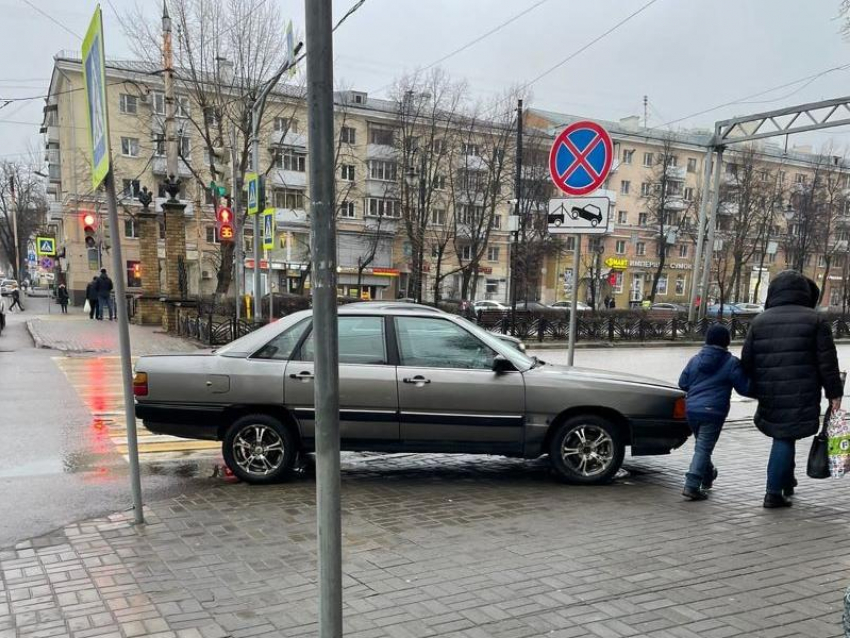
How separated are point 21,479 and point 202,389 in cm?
195

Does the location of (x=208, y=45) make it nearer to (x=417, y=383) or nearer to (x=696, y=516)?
(x=417, y=383)

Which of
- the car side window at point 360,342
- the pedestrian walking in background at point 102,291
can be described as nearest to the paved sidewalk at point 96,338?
the pedestrian walking in background at point 102,291

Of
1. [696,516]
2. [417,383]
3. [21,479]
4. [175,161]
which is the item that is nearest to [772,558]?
[696,516]

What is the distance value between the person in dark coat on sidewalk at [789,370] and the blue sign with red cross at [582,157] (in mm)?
2135

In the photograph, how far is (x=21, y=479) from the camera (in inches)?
229

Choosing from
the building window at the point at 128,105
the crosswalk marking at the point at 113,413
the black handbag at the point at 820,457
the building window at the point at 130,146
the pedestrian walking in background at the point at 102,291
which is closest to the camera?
the black handbag at the point at 820,457

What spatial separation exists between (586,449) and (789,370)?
1.82 metres

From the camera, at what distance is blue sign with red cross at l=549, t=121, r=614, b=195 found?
6.51 m

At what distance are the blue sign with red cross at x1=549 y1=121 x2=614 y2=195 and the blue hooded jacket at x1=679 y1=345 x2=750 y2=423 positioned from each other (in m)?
2.20

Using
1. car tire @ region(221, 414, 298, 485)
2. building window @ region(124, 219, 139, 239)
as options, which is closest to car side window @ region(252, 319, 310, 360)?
car tire @ region(221, 414, 298, 485)

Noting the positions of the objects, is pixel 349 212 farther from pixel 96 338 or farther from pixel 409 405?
pixel 409 405

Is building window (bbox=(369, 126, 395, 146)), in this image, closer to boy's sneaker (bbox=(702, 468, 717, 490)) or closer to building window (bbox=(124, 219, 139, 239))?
building window (bbox=(124, 219, 139, 239))

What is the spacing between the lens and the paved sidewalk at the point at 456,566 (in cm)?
326

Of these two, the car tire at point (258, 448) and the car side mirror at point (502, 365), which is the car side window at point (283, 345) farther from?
the car side mirror at point (502, 365)
